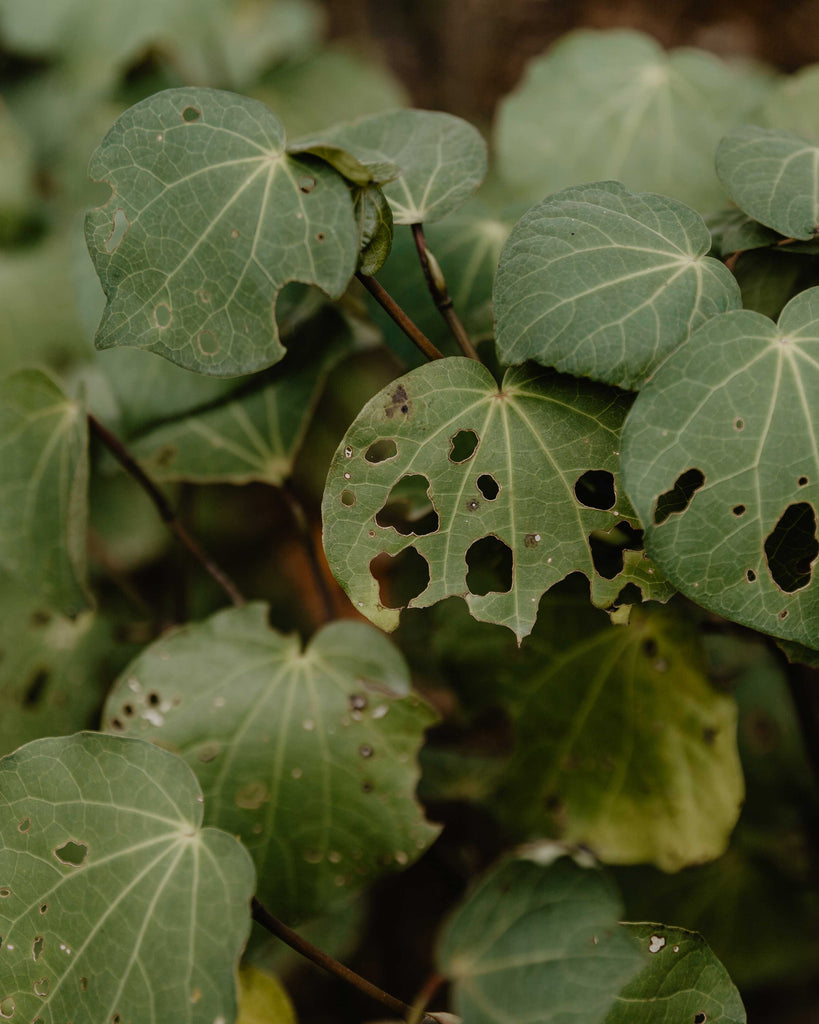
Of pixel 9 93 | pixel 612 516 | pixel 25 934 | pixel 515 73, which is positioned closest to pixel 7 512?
pixel 25 934

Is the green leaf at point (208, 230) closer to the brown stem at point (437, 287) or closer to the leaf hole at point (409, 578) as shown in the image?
the brown stem at point (437, 287)

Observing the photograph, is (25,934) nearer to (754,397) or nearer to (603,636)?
(603,636)

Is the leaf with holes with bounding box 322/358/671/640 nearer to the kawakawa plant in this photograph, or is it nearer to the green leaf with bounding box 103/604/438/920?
the kawakawa plant

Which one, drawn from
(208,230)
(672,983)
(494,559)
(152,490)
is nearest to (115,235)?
(208,230)

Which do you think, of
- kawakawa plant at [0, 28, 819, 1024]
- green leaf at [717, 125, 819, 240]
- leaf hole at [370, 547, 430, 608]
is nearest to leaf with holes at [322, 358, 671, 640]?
kawakawa plant at [0, 28, 819, 1024]

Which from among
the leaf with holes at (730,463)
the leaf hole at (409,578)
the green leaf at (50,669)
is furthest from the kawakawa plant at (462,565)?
the green leaf at (50,669)
